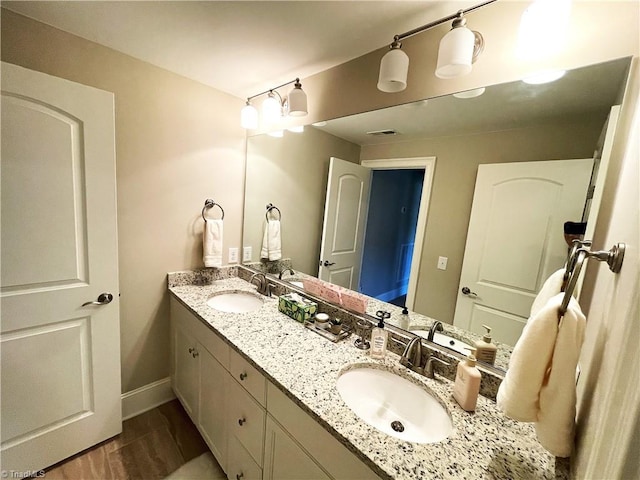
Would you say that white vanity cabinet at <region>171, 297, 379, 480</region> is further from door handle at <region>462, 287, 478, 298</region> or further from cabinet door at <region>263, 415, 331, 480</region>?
door handle at <region>462, 287, 478, 298</region>

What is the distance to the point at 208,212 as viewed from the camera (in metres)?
1.91

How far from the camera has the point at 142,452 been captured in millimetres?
1511

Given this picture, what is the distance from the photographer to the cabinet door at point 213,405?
4.23 feet

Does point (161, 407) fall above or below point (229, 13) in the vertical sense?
below

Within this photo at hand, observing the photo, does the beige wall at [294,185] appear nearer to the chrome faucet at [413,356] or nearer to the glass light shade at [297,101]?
the glass light shade at [297,101]

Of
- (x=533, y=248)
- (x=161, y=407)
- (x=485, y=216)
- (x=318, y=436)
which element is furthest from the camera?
(x=161, y=407)

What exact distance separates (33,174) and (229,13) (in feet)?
3.78

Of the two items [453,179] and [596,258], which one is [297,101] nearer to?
[453,179]

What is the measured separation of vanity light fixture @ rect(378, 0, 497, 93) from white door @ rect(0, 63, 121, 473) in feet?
4.66

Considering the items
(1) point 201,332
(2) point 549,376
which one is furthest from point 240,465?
(2) point 549,376

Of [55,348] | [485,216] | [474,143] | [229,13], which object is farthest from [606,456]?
[55,348]

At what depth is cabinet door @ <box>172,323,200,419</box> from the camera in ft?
5.05

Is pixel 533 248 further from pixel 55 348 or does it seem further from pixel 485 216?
pixel 55 348

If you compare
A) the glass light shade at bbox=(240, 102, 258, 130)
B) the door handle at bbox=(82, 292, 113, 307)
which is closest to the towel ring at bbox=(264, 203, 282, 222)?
the glass light shade at bbox=(240, 102, 258, 130)
